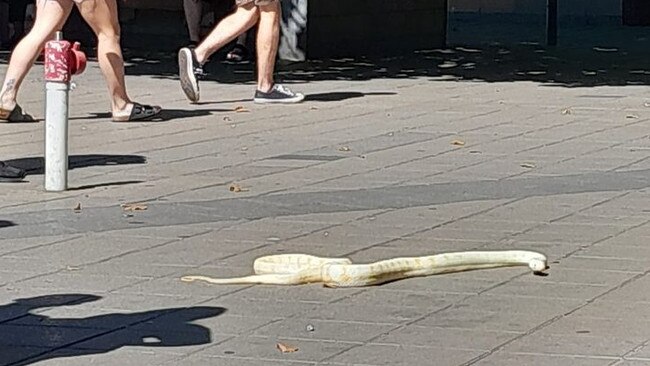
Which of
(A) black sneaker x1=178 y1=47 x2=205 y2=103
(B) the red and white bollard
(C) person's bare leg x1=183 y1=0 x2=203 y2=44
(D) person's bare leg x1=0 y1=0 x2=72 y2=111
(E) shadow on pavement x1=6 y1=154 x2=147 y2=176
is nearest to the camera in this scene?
(B) the red and white bollard

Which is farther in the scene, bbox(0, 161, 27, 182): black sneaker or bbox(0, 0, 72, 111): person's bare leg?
bbox(0, 0, 72, 111): person's bare leg

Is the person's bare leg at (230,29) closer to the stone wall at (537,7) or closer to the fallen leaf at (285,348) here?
the fallen leaf at (285,348)

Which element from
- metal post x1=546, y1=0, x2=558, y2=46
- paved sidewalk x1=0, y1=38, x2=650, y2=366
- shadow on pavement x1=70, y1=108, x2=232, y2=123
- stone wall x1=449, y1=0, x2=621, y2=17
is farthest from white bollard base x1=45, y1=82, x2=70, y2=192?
stone wall x1=449, y1=0, x2=621, y2=17

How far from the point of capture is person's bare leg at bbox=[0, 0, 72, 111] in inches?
456

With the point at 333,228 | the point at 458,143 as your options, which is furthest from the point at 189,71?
the point at 333,228

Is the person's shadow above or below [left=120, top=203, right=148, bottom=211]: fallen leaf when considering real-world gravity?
above

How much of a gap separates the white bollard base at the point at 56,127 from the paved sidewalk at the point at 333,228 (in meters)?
0.18

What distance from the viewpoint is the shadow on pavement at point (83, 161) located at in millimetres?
10141

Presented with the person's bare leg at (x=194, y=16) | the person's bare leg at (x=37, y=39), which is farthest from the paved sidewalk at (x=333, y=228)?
the person's bare leg at (x=194, y=16)

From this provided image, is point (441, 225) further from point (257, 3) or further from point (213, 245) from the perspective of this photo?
point (257, 3)

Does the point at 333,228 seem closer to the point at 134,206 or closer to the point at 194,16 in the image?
the point at 134,206

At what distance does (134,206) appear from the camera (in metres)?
8.73

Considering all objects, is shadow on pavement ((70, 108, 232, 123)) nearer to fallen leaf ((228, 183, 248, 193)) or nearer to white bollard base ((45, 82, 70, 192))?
fallen leaf ((228, 183, 248, 193))

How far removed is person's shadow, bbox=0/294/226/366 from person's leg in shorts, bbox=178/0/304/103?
6927 millimetres
